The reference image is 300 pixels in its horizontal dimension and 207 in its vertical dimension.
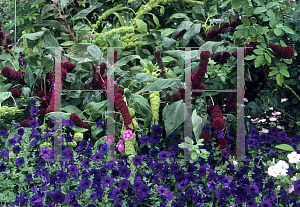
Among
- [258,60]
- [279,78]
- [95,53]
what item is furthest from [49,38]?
[279,78]

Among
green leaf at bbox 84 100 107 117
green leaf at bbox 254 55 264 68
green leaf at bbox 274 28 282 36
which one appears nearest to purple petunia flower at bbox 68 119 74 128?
green leaf at bbox 84 100 107 117

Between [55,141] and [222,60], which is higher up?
[222,60]

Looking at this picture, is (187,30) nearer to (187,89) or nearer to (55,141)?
(187,89)

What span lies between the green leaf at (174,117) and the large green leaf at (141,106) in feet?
0.45

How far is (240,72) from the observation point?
166 cm

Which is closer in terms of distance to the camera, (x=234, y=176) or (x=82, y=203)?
(x=82, y=203)

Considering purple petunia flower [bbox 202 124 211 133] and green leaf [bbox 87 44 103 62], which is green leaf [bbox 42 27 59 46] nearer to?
green leaf [bbox 87 44 103 62]

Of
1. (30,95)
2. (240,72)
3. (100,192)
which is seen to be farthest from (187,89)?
(30,95)

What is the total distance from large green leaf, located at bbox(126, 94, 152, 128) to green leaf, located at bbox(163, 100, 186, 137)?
14 cm

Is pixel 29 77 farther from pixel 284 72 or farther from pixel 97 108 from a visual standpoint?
pixel 284 72

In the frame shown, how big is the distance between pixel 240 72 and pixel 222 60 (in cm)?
31

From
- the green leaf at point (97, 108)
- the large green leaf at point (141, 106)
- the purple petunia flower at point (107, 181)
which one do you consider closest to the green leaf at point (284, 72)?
the large green leaf at point (141, 106)

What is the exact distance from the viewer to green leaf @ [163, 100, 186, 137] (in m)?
1.55

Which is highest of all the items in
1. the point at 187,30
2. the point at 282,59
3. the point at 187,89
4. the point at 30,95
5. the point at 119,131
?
the point at 187,30
